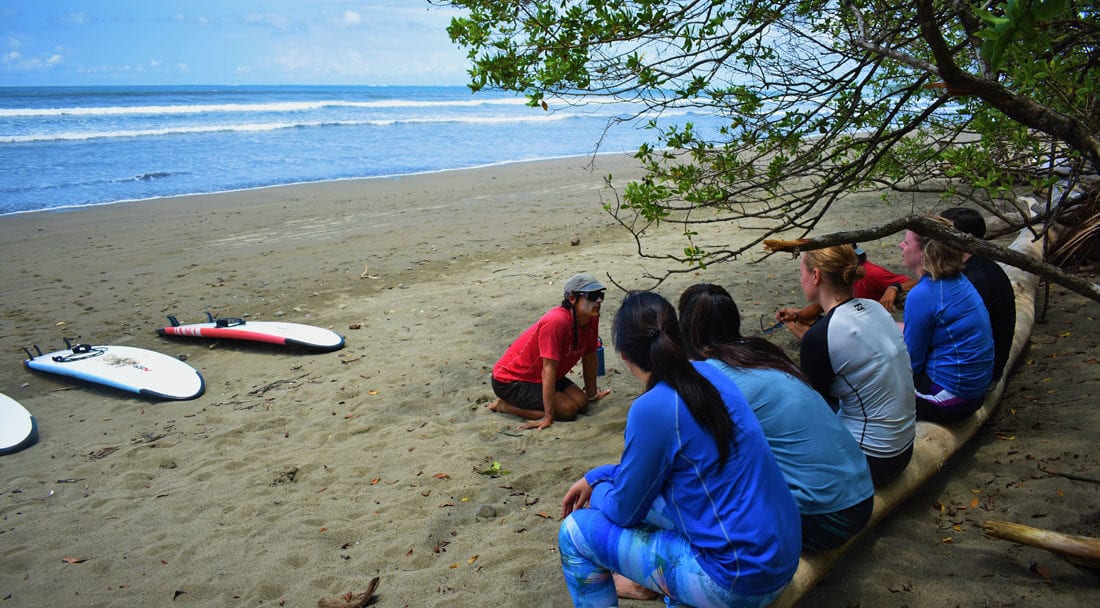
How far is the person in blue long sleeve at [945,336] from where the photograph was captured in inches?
143

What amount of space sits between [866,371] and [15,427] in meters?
6.04

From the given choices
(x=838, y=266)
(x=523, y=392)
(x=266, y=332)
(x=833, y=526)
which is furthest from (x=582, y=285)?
(x=266, y=332)

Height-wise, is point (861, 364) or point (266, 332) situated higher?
point (861, 364)

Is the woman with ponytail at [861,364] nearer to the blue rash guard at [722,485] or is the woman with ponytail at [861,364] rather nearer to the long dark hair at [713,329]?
the long dark hair at [713,329]

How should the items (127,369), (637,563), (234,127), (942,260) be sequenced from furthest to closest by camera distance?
(234,127)
(127,369)
(942,260)
(637,563)

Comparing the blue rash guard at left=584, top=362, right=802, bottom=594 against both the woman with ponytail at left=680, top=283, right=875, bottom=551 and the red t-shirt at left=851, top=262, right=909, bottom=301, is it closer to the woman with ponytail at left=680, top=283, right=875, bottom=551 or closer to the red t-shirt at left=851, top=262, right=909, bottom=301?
the woman with ponytail at left=680, top=283, right=875, bottom=551

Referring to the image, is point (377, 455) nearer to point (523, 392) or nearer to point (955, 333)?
point (523, 392)

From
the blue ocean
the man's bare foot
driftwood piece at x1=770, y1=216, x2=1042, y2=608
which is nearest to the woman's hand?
the man's bare foot

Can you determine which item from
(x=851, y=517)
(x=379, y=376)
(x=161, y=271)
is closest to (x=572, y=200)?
(x=161, y=271)

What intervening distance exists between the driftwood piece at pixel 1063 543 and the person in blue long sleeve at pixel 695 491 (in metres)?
1.15

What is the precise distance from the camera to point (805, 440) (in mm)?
2576

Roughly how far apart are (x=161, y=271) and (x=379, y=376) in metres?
5.58

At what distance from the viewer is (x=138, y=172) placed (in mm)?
19047

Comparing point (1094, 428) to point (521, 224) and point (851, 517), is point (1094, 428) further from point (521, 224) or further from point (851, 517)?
point (521, 224)
